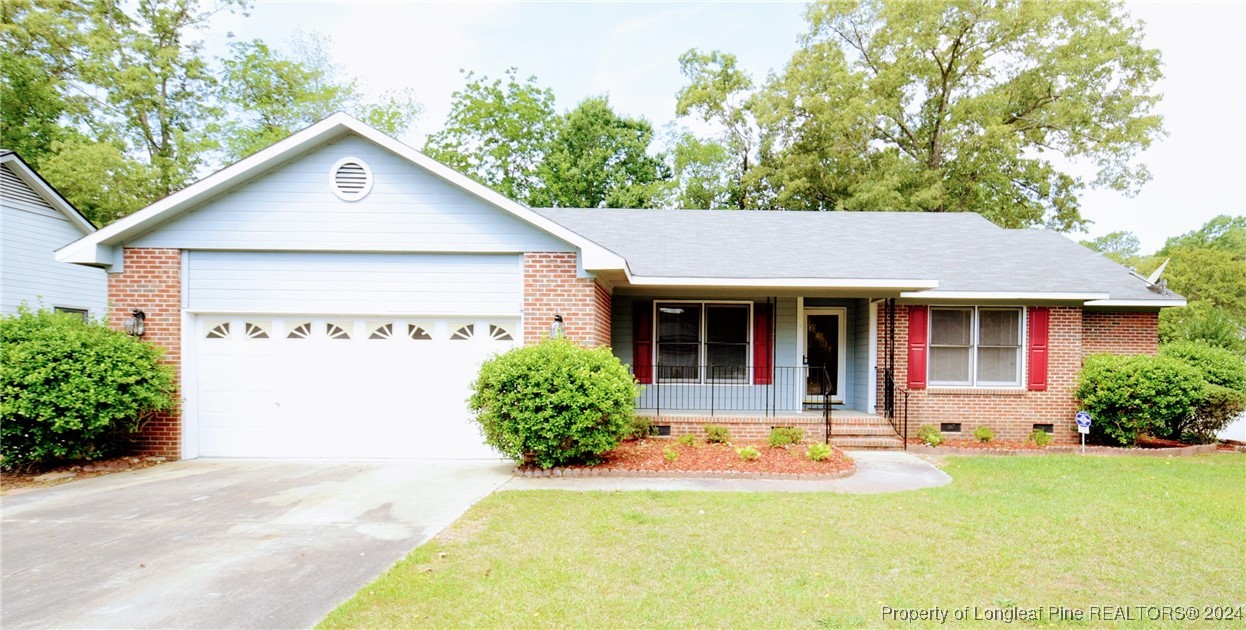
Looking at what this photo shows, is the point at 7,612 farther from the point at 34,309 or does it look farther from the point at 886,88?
the point at 886,88

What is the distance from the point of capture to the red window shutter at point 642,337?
1133 cm

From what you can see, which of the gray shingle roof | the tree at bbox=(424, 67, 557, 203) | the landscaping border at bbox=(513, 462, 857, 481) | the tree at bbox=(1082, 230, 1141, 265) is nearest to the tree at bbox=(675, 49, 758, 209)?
the tree at bbox=(424, 67, 557, 203)

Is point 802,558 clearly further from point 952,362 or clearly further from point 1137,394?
point 1137,394

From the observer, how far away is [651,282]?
9359 millimetres

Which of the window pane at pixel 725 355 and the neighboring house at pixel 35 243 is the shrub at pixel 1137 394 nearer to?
the window pane at pixel 725 355

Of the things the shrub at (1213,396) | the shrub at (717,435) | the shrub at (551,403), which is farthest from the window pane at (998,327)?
the shrub at (551,403)

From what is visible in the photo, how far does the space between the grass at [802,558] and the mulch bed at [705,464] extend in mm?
907

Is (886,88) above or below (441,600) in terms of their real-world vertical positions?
above

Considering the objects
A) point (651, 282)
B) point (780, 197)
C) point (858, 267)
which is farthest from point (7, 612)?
point (780, 197)

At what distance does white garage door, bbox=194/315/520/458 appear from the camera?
8695 mm

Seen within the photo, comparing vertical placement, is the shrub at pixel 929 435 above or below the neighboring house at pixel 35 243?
below

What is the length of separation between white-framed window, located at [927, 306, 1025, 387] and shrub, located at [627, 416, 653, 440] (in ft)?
16.7

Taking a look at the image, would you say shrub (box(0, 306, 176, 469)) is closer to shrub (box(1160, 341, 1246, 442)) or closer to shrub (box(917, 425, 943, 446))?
shrub (box(917, 425, 943, 446))

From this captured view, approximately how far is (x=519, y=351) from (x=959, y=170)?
21.5 m
